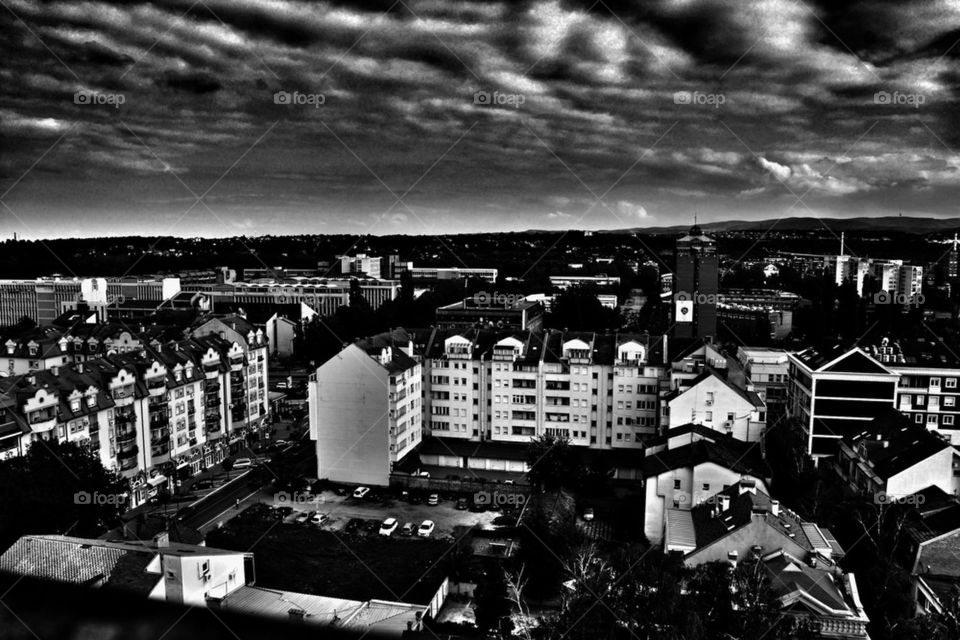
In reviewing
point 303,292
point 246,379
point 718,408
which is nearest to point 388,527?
point 718,408

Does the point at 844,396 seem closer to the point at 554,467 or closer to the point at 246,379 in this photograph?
the point at 554,467

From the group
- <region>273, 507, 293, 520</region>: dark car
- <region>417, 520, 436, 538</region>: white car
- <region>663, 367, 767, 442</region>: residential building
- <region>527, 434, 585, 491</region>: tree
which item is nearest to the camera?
<region>417, 520, 436, 538</region>: white car

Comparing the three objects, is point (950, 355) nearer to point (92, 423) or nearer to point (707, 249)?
point (707, 249)

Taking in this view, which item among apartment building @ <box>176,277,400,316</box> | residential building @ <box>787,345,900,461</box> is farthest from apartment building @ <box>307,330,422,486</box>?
apartment building @ <box>176,277,400,316</box>

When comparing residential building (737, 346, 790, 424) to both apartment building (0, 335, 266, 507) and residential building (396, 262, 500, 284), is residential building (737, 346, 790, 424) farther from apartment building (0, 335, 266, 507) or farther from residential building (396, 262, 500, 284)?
residential building (396, 262, 500, 284)

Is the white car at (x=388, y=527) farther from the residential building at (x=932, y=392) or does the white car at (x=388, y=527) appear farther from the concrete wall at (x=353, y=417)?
the residential building at (x=932, y=392)

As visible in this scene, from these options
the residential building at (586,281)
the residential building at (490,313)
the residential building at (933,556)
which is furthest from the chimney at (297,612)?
the residential building at (586,281)
